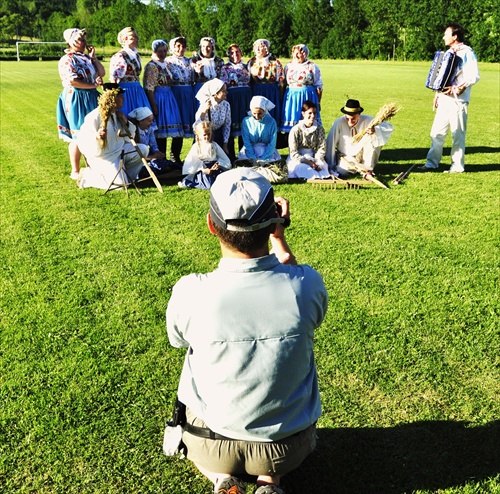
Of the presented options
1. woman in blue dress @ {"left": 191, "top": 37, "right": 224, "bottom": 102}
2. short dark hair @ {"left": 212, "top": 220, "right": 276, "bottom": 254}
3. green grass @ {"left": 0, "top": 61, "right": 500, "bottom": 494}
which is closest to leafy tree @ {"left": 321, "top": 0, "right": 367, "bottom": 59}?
woman in blue dress @ {"left": 191, "top": 37, "right": 224, "bottom": 102}

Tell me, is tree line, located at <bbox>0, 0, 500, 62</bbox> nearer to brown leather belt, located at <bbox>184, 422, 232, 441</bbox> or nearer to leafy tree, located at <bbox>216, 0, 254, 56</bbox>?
leafy tree, located at <bbox>216, 0, 254, 56</bbox>

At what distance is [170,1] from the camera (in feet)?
298

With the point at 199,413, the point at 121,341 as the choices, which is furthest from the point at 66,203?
the point at 199,413

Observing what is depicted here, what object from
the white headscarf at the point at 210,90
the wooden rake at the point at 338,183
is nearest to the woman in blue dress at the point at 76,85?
the white headscarf at the point at 210,90

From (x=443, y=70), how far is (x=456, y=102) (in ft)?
1.60

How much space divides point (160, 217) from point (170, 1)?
9466 centimetres

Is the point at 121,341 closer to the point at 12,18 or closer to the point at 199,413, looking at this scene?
the point at 199,413

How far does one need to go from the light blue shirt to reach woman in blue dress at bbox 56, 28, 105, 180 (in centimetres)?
580

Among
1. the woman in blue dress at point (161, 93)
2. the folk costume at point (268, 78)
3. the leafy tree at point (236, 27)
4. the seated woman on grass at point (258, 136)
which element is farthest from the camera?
the leafy tree at point (236, 27)

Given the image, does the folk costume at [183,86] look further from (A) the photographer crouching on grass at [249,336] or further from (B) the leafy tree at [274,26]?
(B) the leafy tree at [274,26]

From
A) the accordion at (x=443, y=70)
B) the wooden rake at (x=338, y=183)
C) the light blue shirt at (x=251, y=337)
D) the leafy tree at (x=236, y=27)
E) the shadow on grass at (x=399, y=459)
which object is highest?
the leafy tree at (x=236, y=27)

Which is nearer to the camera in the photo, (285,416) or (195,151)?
(285,416)

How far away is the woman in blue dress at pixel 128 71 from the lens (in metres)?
7.51

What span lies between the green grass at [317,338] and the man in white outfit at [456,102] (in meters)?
0.95
